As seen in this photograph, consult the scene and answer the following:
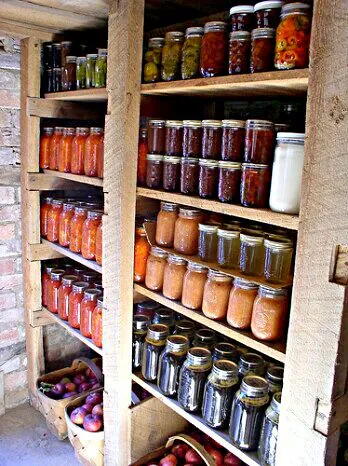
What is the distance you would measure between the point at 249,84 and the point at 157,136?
0.41 meters

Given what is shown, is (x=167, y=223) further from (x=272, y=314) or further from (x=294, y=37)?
(x=294, y=37)

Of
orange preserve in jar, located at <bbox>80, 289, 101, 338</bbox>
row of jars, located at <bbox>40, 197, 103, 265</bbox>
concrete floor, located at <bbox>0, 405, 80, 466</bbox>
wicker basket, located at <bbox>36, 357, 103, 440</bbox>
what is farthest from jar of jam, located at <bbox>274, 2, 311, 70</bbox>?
concrete floor, located at <bbox>0, 405, 80, 466</bbox>

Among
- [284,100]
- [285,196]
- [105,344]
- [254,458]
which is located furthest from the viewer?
[105,344]

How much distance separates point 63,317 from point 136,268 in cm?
70

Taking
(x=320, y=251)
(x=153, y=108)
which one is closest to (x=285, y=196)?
(x=320, y=251)

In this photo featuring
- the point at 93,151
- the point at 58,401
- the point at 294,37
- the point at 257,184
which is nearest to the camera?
the point at 294,37

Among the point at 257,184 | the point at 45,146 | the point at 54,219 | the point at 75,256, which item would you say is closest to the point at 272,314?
the point at 257,184

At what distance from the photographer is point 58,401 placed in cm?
207

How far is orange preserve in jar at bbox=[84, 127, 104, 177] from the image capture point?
1.79 metres

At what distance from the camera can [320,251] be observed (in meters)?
0.99

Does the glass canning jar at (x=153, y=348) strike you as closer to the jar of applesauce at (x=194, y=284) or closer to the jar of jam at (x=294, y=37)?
the jar of applesauce at (x=194, y=284)

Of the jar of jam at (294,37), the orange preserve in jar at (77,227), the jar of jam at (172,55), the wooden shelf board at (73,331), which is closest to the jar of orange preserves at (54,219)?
the orange preserve in jar at (77,227)

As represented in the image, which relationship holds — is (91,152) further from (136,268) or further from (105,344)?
(105,344)

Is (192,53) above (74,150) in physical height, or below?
above
